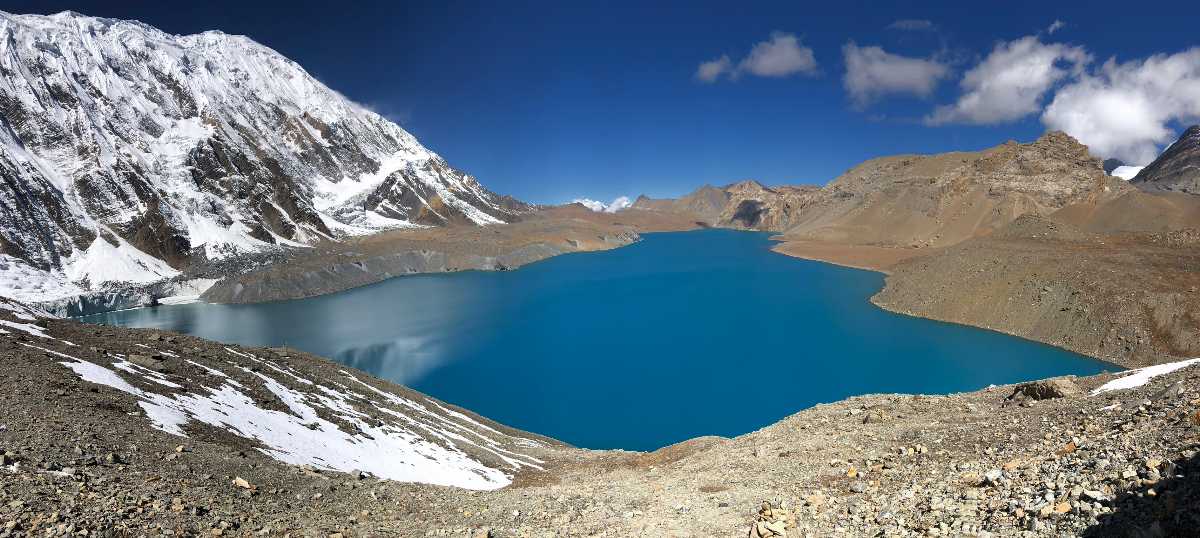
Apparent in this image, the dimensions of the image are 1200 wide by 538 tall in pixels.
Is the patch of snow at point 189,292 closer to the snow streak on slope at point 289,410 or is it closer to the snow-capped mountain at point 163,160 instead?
the snow-capped mountain at point 163,160

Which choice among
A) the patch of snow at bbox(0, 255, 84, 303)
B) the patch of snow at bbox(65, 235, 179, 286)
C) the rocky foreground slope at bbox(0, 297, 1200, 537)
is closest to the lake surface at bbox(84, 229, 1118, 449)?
the patch of snow at bbox(0, 255, 84, 303)

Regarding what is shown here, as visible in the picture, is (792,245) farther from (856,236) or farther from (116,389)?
(116,389)

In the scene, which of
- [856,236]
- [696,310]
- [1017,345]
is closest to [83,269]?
[696,310]

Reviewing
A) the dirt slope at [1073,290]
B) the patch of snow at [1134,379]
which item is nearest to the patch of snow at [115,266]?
the dirt slope at [1073,290]

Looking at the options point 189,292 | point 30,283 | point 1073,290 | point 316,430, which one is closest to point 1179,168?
point 1073,290

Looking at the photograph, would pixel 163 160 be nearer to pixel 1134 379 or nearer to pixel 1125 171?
pixel 1134 379
